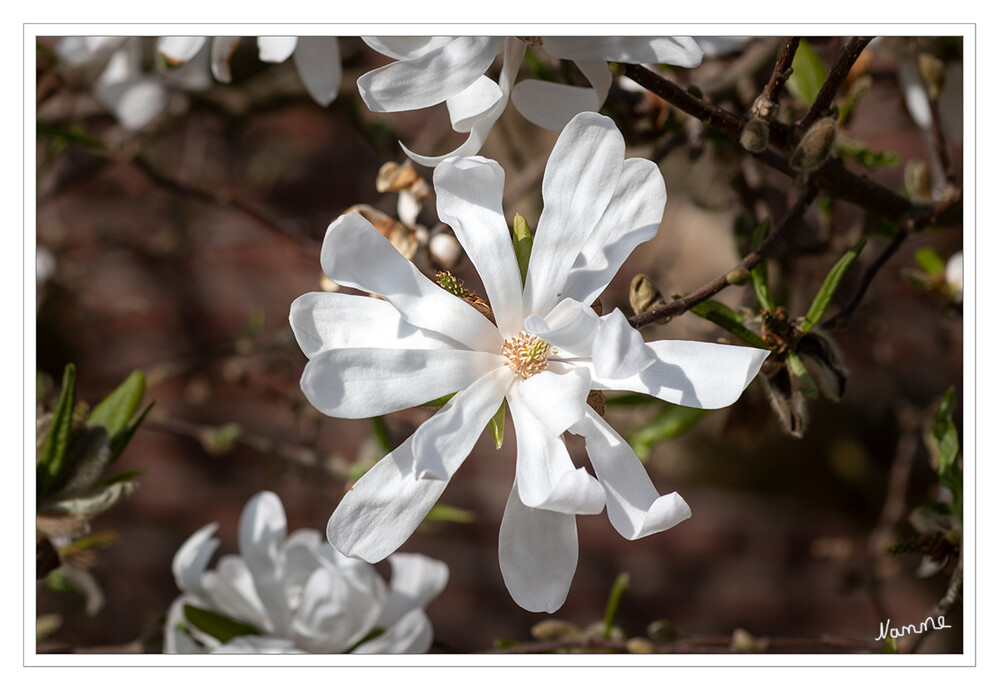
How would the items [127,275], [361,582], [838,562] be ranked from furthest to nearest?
[127,275] < [838,562] < [361,582]

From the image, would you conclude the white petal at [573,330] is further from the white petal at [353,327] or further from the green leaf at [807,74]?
the green leaf at [807,74]

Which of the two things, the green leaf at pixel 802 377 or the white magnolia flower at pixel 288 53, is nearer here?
the green leaf at pixel 802 377

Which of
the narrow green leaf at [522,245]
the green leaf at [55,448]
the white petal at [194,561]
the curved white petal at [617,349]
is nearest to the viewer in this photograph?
the curved white petal at [617,349]

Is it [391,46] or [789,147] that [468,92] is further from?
[789,147]

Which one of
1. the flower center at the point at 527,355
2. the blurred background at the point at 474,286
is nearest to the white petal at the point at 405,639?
the blurred background at the point at 474,286

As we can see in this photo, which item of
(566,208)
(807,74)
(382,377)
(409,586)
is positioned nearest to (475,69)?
(566,208)

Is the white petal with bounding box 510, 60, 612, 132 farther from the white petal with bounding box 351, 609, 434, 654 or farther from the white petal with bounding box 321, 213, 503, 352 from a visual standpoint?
the white petal with bounding box 351, 609, 434, 654
